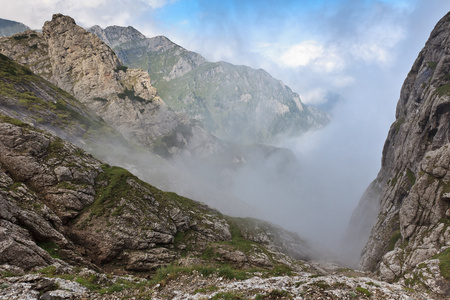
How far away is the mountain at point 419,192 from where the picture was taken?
42656 mm

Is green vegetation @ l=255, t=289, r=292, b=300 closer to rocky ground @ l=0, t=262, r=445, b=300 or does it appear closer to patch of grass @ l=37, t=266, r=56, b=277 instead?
rocky ground @ l=0, t=262, r=445, b=300

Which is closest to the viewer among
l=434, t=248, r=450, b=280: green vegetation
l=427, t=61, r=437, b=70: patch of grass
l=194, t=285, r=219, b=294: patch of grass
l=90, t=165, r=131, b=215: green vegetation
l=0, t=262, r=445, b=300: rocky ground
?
l=0, t=262, r=445, b=300: rocky ground

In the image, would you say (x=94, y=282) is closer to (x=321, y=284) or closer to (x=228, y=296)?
(x=228, y=296)

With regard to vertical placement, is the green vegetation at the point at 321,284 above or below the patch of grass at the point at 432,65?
below

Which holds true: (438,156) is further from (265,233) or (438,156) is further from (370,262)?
(265,233)

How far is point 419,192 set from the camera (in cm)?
5575

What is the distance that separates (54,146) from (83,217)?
789 inches

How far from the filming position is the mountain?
4266 cm

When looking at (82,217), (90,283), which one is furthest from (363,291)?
(82,217)

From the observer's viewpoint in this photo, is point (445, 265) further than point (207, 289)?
Yes

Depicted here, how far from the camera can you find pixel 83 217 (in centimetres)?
4003

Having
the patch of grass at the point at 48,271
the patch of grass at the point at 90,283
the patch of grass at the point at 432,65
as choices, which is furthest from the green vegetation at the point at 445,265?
the patch of grass at the point at 432,65

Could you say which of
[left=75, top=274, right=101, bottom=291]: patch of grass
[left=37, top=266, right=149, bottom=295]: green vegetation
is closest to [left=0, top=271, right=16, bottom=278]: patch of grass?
[left=37, top=266, right=149, bottom=295]: green vegetation

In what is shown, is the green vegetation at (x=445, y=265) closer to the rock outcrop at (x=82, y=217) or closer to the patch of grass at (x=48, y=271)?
the rock outcrop at (x=82, y=217)
